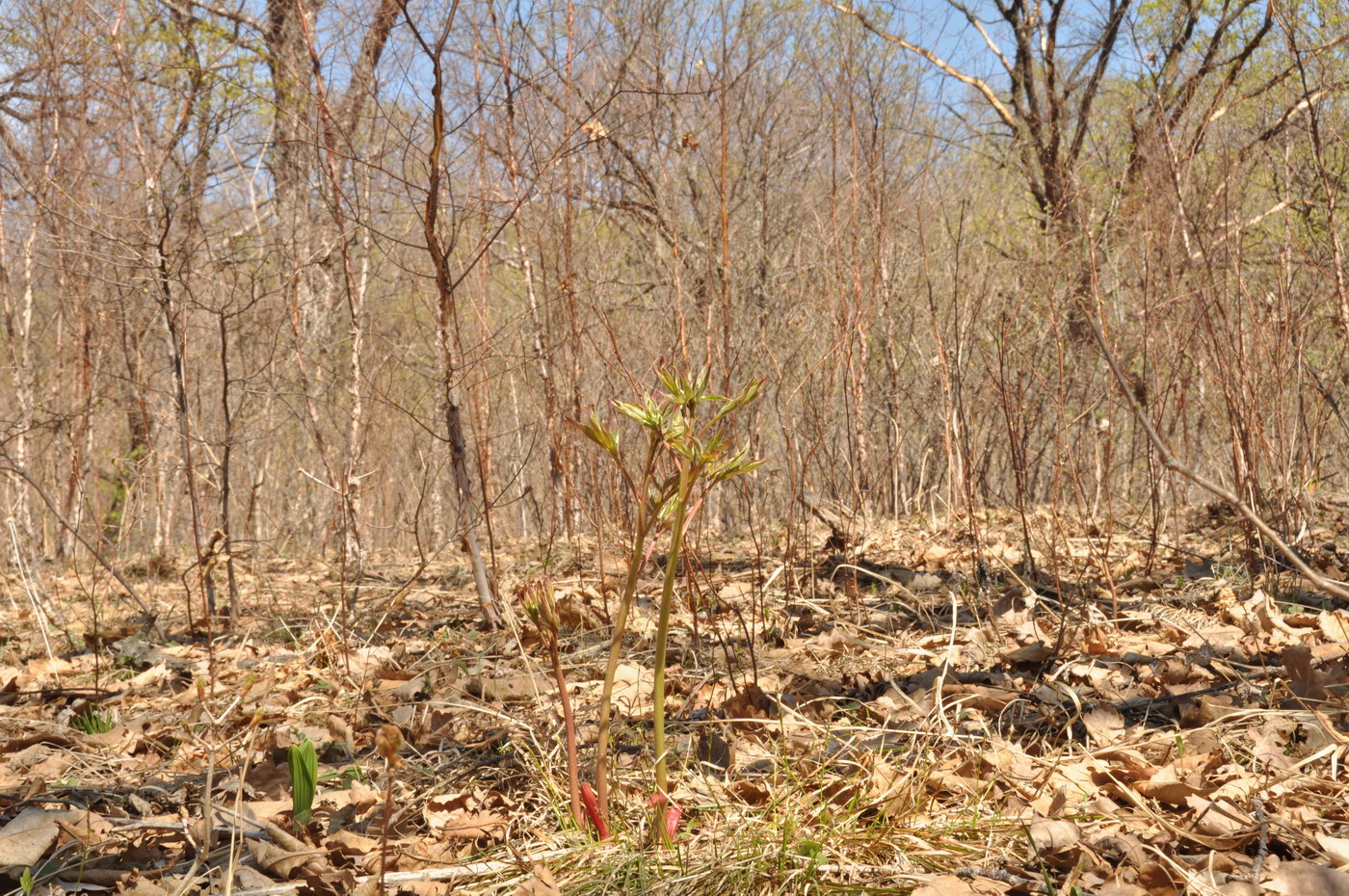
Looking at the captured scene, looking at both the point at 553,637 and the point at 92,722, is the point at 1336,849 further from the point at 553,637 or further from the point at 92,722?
the point at 92,722

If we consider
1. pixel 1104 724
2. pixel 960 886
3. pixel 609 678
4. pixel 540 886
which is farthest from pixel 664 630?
pixel 1104 724

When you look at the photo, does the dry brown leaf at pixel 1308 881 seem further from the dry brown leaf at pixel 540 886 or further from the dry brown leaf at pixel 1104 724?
the dry brown leaf at pixel 540 886

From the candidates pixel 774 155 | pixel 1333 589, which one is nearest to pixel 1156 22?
pixel 774 155

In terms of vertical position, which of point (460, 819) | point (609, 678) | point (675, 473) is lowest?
point (460, 819)

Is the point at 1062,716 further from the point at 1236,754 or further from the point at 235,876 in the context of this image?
the point at 235,876

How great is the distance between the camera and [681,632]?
3.12 m

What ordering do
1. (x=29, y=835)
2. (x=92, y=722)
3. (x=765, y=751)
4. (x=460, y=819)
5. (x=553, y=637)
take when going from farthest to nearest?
(x=92, y=722) < (x=765, y=751) < (x=460, y=819) < (x=29, y=835) < (x=553, y=637)

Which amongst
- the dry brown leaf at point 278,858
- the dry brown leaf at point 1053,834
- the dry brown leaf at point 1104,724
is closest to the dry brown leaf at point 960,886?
the dry brown leaf at point 1053,834

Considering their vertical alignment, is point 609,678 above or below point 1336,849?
above

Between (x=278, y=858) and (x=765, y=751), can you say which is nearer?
(x=278, y=858)

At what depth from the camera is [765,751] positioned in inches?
77.0

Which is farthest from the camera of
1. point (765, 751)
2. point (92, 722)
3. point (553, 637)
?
point (92, 722)

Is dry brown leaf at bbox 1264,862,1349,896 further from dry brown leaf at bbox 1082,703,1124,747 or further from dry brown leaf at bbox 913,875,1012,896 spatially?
dry brown leaf at bbox 1082,703,1124,747

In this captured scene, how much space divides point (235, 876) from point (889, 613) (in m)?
2.04
